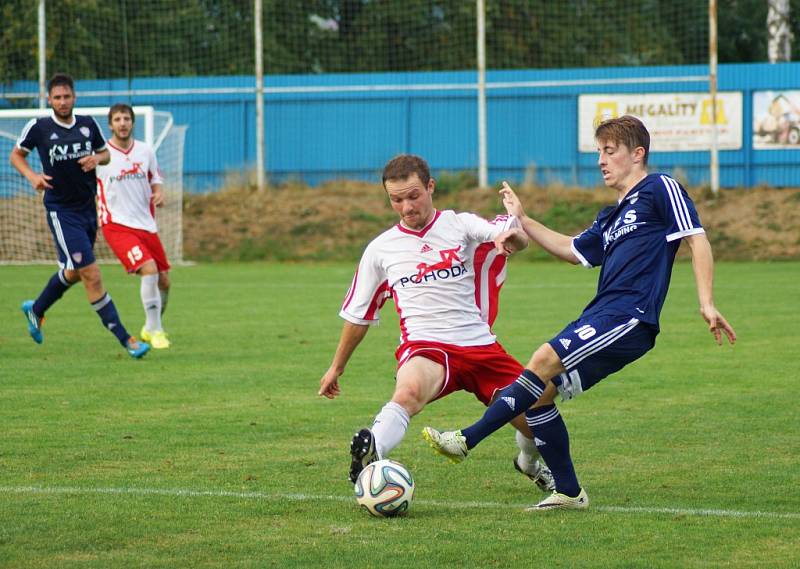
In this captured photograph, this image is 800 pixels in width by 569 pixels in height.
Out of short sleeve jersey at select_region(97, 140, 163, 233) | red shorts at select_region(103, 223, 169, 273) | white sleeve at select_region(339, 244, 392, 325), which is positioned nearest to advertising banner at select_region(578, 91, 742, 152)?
short sleeve jersey at select_region(97, 140, 163, 233)

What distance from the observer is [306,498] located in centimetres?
602

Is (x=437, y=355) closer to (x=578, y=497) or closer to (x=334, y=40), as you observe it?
(x=578, y=497)

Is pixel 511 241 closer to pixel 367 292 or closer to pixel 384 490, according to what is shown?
pixel 367 292

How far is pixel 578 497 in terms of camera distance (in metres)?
5.80

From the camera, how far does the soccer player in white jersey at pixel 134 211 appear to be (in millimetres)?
12383

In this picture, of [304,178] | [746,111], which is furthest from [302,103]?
[746,111]

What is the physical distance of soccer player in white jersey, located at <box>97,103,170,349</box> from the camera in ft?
40.6

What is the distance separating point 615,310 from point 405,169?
118 cm

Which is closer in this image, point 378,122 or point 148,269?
point 148,269

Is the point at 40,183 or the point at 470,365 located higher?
the point at 40,183

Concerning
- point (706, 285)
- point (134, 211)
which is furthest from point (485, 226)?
point (134, 211)

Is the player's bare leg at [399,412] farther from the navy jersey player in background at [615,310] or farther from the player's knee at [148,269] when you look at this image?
the player's knee at [148,269]

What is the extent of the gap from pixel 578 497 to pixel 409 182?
1625 millimetres

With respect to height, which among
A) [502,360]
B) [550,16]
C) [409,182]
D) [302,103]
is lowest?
[502,360]
